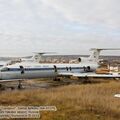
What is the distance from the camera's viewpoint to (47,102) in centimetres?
1484

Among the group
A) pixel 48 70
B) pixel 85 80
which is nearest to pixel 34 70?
pixel 48 70

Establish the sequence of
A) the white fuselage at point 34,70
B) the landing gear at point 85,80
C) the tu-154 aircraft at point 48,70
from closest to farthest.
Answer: the white fuselage at point 34,70 → the tu-154 aircraft at point 48,70 → the landing gear at point 85,80

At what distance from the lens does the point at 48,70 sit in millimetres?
33500

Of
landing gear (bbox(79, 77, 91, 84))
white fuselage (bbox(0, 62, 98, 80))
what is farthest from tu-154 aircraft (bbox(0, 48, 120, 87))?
landing gear (bbox(79, 77, 91, 84))

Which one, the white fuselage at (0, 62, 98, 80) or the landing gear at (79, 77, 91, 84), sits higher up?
the white fuselage at (0, 62, 98, 80)

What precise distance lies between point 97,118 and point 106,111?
1400 millimetres

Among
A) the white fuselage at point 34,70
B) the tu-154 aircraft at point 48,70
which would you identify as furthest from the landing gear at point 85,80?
the white fuselage at point 34,70

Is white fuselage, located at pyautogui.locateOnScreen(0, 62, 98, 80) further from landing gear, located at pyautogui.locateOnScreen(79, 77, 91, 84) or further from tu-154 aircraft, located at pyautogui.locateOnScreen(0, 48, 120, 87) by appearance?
landing gear, located at pyautogui.locateOnScreen(79, 77, 91, 84)

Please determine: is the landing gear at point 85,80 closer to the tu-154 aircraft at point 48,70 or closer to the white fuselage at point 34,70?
the tu-154 aircraft at point 48,70

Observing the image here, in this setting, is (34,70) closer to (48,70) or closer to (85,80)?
(48,70)

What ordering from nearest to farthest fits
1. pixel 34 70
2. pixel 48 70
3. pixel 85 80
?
pixel 34 70, pixel 85 80, pixel 48 70

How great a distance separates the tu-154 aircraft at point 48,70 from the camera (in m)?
30.0

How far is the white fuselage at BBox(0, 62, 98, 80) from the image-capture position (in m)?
29.9

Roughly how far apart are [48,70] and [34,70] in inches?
84.1
